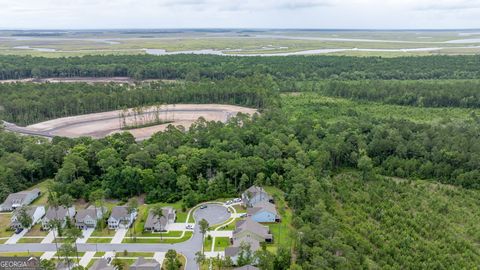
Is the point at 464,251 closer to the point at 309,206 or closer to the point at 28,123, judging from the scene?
the point at 309,206

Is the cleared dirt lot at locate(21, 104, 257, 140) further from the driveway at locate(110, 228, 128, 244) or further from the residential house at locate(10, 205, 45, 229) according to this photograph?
the driveway at locate(110, 228, 128, 244)

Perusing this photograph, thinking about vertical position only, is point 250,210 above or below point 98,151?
below

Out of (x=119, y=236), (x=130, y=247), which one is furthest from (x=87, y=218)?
(x=130, y=247)

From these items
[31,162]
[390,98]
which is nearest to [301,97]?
[390,98]

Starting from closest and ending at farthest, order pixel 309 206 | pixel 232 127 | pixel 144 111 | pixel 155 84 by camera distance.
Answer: pixel 309 206
pixel 232 127
pixel 144 111
pixel 155 84

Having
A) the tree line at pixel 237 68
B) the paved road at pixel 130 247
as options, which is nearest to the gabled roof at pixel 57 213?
the paved road at pixel 130 247

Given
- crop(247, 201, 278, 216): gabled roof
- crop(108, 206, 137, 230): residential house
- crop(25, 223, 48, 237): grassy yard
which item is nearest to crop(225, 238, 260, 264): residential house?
crop(247, 201, 278, 216): gabled roof

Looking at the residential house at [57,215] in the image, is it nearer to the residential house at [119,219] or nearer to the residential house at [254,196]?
Result: the residential house at [119,219]
